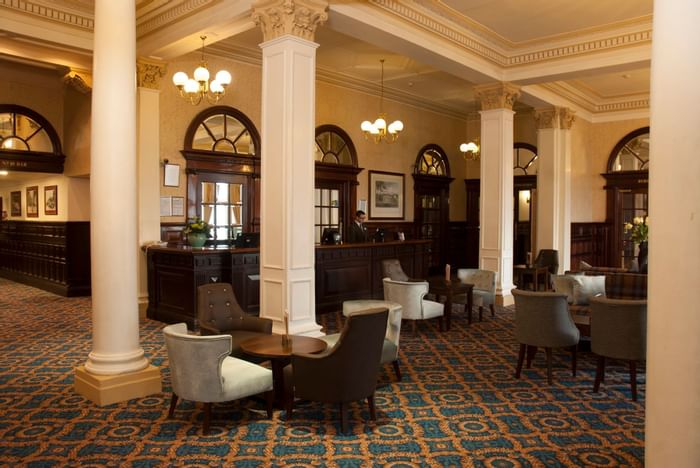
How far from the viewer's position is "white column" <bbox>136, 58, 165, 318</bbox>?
8594 millimetres

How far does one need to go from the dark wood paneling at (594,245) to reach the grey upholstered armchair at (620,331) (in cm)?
983

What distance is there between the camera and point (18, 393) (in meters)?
4.91

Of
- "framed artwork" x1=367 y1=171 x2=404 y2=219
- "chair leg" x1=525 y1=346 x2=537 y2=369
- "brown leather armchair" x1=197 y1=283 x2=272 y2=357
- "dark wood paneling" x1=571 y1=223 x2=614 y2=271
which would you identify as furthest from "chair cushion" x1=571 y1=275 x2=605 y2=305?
"dark wood paneling" x1=571 y1=223 x2=614 y2=271

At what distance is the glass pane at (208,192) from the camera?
32.0 ft

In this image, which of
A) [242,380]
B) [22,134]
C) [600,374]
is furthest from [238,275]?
[22,134]

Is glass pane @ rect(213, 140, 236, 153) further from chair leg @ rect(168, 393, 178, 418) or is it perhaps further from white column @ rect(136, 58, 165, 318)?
chair leg @ rect(168, 393, 178, 418)

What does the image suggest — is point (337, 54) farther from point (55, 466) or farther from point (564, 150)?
point (55, 466)

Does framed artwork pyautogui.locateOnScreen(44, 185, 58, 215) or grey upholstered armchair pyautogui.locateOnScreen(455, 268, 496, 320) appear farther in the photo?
framed artwork pyautogui.locateOnScreen(44, 185, 58, 215)

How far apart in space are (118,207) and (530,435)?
3.73m

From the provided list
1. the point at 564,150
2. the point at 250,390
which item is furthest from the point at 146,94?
the point at 564,150

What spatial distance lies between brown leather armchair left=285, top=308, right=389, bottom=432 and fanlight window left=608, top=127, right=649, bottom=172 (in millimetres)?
12660

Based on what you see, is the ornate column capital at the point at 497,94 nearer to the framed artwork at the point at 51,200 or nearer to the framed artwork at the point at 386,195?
the framed artwork at the point at 386,195

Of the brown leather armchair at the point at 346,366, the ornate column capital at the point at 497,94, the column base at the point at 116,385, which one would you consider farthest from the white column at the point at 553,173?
the column base at the point at 116,385

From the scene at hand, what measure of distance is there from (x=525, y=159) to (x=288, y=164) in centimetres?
1081
